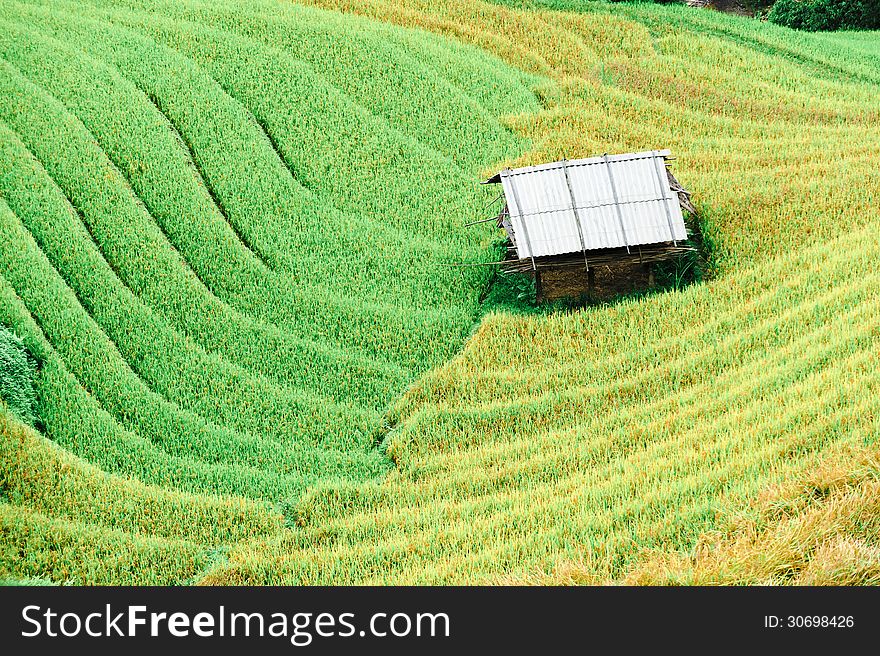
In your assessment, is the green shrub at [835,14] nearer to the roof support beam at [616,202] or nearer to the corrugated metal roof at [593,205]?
the corrugated metal roof at [593,205]

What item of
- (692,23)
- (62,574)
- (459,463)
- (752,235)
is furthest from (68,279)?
(692,23)

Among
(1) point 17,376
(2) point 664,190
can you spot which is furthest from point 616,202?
(1) point 17,376

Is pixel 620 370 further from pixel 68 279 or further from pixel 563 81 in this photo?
pixel 563 81

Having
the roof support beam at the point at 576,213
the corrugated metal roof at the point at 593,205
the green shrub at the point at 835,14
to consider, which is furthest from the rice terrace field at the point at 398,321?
the green shrub at the point at 835,14

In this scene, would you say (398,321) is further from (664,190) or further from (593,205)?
(664,190)

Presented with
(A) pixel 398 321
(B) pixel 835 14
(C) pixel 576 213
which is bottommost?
(A) pixel 398 321

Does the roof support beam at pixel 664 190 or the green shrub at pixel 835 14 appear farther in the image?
the green shrub at pixel 835 14
